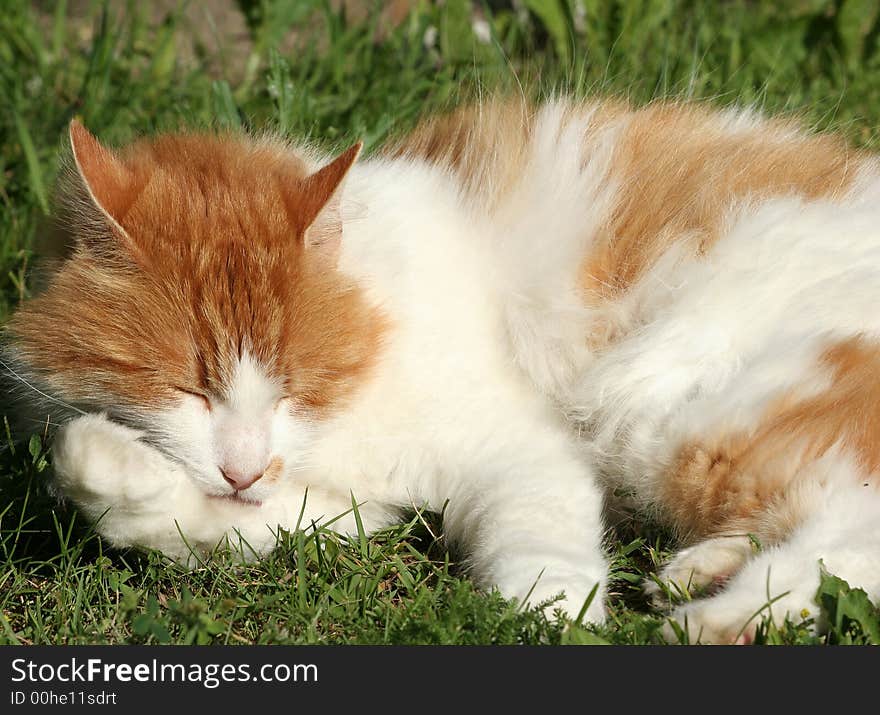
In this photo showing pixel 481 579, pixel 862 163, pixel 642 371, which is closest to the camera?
pixel 481 579

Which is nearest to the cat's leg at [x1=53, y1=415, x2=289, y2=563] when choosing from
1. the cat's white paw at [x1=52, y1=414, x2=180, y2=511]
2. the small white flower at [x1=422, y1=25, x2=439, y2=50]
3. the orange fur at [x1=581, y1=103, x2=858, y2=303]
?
the cat's white paw at [x1=52, y1=414, x2=180, y2=511]

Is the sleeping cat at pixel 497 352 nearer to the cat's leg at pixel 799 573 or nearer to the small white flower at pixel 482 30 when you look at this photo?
the cat's leg at pixel 799 573

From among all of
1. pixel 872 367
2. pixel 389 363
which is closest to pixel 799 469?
pixel 872 367

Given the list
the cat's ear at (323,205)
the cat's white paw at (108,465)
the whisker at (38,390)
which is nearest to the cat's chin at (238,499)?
the cat's white paw at (108,465)

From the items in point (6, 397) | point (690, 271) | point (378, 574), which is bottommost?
point (6, 397)

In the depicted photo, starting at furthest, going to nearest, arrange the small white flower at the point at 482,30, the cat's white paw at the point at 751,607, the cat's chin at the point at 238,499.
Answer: the small white flower at the point at 482,30 → the cat's chin at the point at 238,499 → the cat's white paw at the point at 751,607

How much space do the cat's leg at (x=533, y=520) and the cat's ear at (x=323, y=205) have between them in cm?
64

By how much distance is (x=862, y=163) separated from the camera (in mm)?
2859

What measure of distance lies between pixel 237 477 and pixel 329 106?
246 centimetres

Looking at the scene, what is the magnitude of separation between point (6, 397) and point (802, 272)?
2.27 m

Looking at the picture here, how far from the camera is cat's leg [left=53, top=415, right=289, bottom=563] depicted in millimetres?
2236

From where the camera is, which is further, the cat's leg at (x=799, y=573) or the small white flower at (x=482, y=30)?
the small white flower at (x=482, y=30)

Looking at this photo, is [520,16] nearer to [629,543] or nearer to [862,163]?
[862,163]

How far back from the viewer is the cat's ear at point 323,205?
231cm
